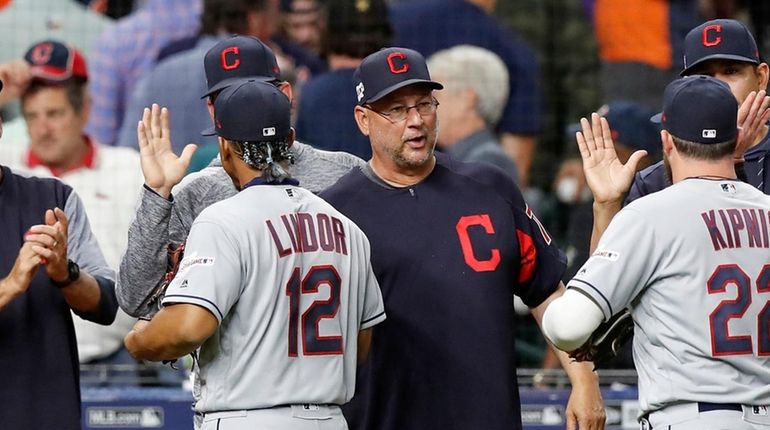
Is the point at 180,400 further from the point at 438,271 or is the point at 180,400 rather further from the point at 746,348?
the point at 746,348

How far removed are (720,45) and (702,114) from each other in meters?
0.88

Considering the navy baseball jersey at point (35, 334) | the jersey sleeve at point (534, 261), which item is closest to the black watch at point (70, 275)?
the navy baseball jersey at point (35, 334)

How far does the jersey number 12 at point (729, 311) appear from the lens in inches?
149

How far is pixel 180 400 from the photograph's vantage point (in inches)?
275

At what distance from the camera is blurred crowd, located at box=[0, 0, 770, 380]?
305 inches

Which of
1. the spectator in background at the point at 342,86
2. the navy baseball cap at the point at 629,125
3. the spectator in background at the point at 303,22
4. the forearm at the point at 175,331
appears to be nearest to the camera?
the forearm at the point at 175,331

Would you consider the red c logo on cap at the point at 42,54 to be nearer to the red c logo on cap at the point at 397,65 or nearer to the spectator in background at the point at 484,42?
the spectator in background at the point at 484,42

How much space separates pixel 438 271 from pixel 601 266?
78 centimetres

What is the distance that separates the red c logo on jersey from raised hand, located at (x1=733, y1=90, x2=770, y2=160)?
2.65 feet

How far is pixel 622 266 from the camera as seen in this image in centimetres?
380

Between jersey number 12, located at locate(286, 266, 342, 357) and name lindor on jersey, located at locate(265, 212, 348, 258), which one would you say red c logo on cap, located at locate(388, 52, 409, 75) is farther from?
jersey number 12, located at locate(286, 266, 342, 357)

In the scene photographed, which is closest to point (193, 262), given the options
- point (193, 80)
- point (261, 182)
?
point (261, 182)

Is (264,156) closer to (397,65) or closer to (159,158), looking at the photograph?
(159,158)

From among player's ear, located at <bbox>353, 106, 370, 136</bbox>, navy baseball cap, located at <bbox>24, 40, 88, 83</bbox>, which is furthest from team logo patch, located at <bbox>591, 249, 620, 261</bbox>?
navy baseball cap, located at <bbox>24, 40, 88, 83</bbox>
